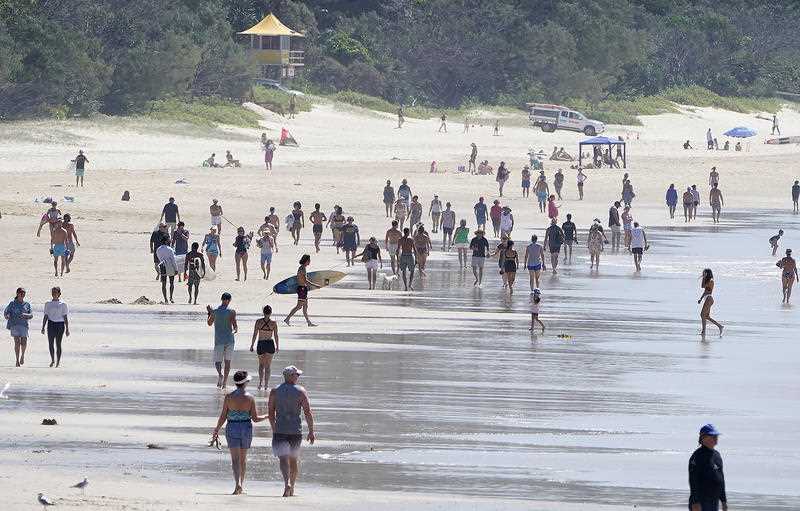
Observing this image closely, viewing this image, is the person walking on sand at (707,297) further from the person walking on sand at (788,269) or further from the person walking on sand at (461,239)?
the person walking on sand at (461,239)

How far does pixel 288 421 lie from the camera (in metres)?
13.6

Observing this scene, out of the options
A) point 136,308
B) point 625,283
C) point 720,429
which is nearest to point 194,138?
point 625,283

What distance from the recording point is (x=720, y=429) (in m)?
18.1

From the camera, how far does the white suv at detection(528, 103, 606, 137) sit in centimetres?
8738

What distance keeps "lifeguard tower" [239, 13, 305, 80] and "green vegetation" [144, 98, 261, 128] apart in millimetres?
10955

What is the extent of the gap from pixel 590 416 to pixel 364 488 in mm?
4899

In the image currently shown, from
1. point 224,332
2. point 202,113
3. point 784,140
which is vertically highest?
point 202,113

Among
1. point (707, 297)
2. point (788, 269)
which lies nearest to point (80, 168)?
point (788, 269)

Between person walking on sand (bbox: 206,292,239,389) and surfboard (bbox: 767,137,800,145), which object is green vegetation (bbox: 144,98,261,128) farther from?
person walking on sand (bbox: 206,292,239,389)

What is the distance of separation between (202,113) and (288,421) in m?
61.5

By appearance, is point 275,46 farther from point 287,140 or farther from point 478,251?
point 478,251

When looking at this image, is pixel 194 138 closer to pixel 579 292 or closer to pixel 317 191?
pixel 317 191

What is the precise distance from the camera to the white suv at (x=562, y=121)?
287 feet

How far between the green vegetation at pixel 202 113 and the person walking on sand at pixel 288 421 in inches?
2295
